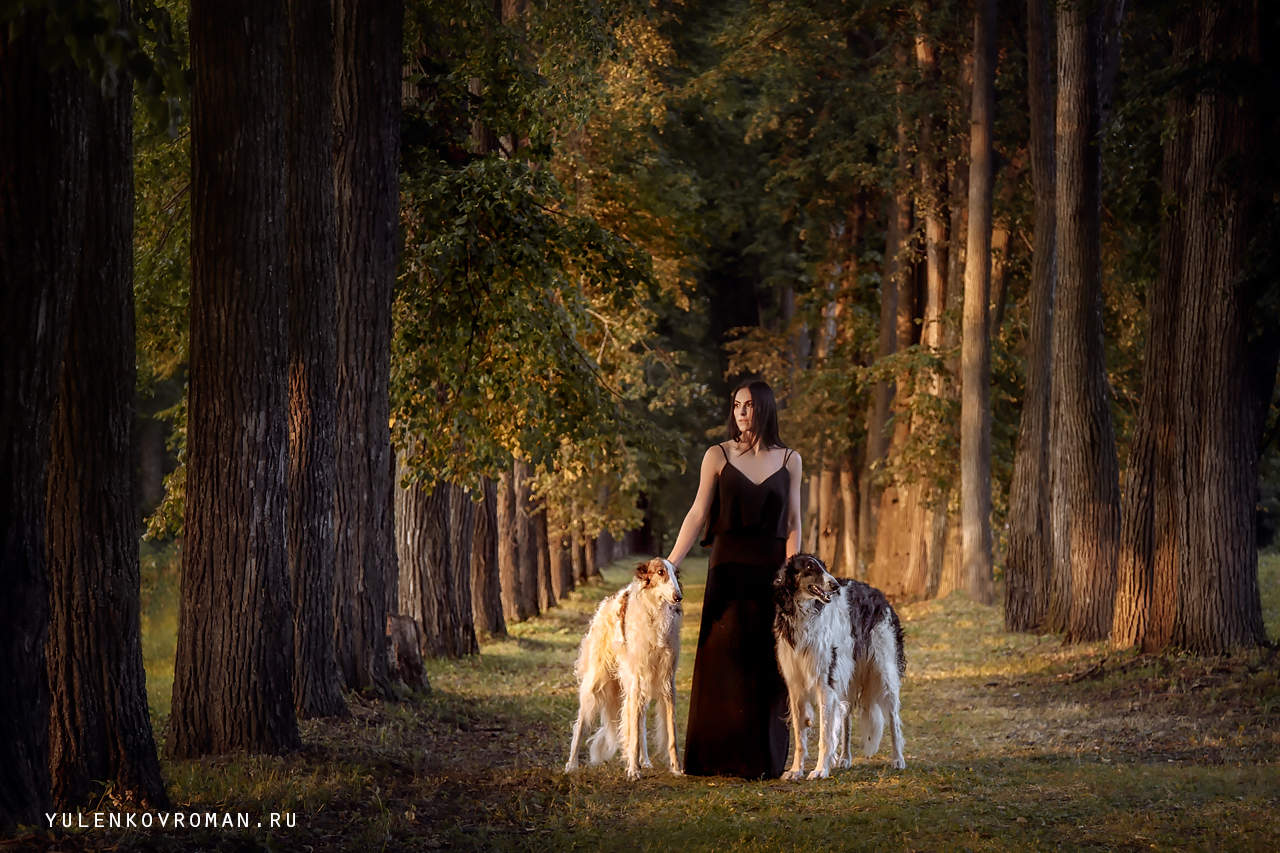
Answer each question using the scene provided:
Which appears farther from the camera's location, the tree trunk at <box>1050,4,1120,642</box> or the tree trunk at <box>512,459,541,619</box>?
the tree trunk at <box>512,459,541,619</box>

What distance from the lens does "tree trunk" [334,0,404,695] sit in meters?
13.9

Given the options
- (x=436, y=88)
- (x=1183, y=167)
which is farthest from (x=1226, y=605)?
(x=436, y=88)

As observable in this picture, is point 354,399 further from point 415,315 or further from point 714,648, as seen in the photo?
point 714,648

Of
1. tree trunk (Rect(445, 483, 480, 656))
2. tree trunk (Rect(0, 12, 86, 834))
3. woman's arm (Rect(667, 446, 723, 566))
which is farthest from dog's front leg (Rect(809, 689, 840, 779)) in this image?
tree trunk (Rect(445, 483, 480, 656))

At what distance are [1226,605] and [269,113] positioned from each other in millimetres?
10988

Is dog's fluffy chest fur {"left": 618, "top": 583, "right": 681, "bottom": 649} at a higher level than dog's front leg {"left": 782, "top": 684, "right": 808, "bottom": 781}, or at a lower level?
higher

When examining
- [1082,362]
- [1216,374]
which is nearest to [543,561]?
[1082,362]

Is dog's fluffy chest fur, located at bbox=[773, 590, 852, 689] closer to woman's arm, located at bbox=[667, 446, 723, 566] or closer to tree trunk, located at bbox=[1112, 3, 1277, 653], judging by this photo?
woman's arm, located at bbox=[667, 446, 723, 566]

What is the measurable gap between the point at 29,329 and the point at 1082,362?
15.5 meters

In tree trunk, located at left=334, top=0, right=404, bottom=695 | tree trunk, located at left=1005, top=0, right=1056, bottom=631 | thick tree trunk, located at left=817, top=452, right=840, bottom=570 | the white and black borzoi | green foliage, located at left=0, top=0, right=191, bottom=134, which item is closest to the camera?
green foliage, located at left=0, top=0, right=191, bottom=134

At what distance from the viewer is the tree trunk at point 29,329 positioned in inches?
256

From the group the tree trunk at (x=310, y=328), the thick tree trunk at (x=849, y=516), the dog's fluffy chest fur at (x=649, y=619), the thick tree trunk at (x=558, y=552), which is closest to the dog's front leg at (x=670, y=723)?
the dog's fluffy chest fur at (x=649, y=619)

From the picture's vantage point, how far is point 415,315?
15.7 metres

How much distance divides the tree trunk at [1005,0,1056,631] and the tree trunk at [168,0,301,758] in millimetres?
14530
